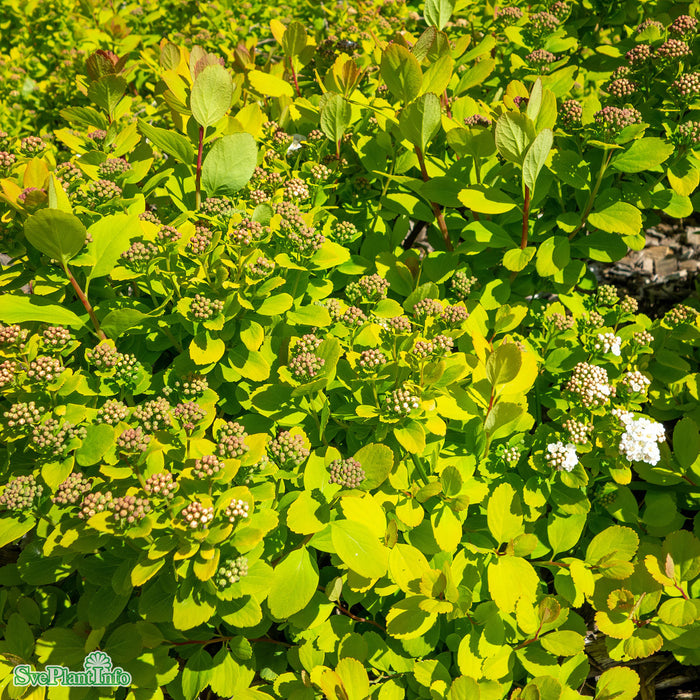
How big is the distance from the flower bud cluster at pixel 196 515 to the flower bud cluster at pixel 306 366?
53 cm

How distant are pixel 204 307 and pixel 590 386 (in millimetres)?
1492

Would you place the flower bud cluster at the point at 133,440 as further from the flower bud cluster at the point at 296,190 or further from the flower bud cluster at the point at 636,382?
the flower bud cluster at the point at 636,382

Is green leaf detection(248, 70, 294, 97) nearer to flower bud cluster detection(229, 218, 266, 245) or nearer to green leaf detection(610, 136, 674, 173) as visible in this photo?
flower bud cluster detection(229, 218, 266, 245)

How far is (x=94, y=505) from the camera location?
1.68 m

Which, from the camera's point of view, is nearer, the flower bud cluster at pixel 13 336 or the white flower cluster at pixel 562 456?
the flower bud cluster at pixel 13 336

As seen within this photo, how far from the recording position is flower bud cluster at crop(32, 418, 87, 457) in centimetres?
176

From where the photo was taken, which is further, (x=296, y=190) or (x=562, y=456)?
(x=296, y=190)

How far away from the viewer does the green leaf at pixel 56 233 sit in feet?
5.68

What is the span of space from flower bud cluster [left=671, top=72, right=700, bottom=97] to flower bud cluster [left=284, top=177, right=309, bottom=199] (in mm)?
1686

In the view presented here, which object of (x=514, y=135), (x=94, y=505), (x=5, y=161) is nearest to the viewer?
(x=94, y=505)

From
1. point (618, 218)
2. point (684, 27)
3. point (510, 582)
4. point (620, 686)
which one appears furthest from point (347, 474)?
point (684, 27)

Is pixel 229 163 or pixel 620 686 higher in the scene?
pixel 229 163

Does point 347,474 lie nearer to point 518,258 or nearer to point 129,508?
point 129,508

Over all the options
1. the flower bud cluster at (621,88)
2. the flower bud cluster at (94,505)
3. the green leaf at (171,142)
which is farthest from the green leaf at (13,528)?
the flower bud cluster at (621,88)
